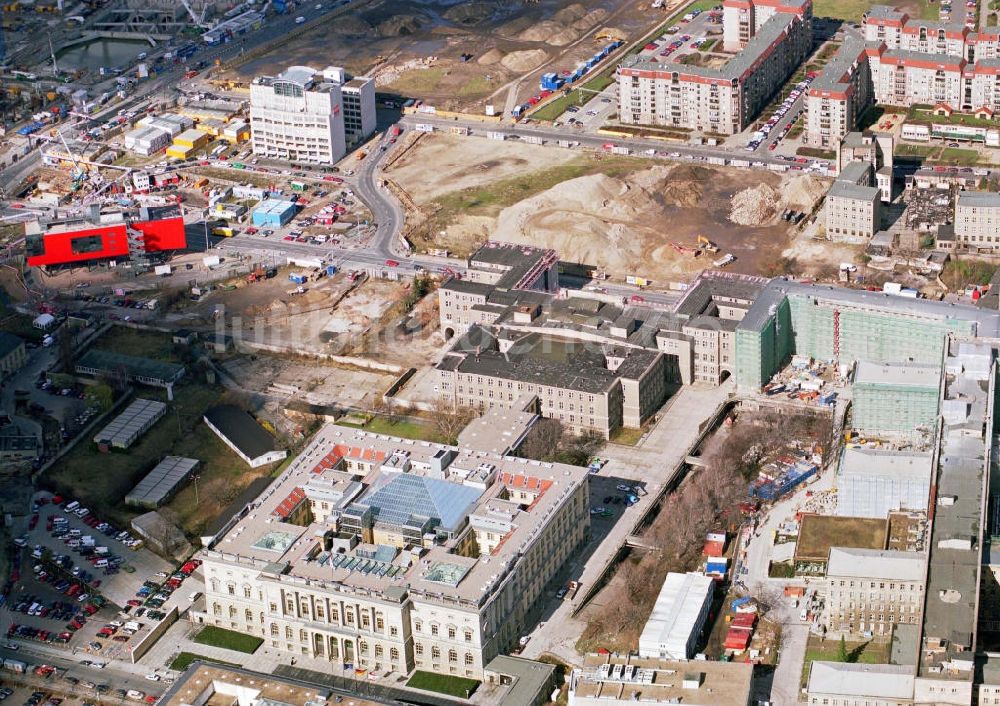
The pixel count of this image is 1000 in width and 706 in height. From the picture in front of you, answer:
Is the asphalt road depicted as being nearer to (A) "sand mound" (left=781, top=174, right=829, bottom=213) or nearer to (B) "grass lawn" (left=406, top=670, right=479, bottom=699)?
(B) "grass lawn" (left=406, top=670, right=479, bottom=699)

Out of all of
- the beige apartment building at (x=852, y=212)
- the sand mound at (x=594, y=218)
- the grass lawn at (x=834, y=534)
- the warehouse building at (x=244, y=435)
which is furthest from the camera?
the sand mound at (x=594, y=218)

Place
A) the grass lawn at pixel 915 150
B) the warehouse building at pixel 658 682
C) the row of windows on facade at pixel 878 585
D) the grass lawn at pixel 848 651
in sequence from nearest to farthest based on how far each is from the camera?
the warehouse building at pixel 658 682 → the grass lawn at pixel 848 651 → the row of windows on facade at pixel 878 585 → the grass lawn at pixel 915 150

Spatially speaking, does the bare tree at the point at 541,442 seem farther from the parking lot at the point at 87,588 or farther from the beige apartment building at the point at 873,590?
the beige apartment building at the point at 873,590

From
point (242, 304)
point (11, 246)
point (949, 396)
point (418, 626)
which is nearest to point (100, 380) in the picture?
point (242, 304)

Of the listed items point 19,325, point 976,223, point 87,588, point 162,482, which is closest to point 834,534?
point 162,482

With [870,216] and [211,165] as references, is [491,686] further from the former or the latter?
[211,165]

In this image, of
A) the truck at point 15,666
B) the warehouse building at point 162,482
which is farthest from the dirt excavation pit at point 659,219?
the truck at point 15,666

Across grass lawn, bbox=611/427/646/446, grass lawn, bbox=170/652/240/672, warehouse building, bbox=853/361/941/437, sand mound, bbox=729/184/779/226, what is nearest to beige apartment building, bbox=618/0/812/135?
sand mound, bbox=729/184/779/226

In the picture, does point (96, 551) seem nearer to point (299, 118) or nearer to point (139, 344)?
point (139, 344)
